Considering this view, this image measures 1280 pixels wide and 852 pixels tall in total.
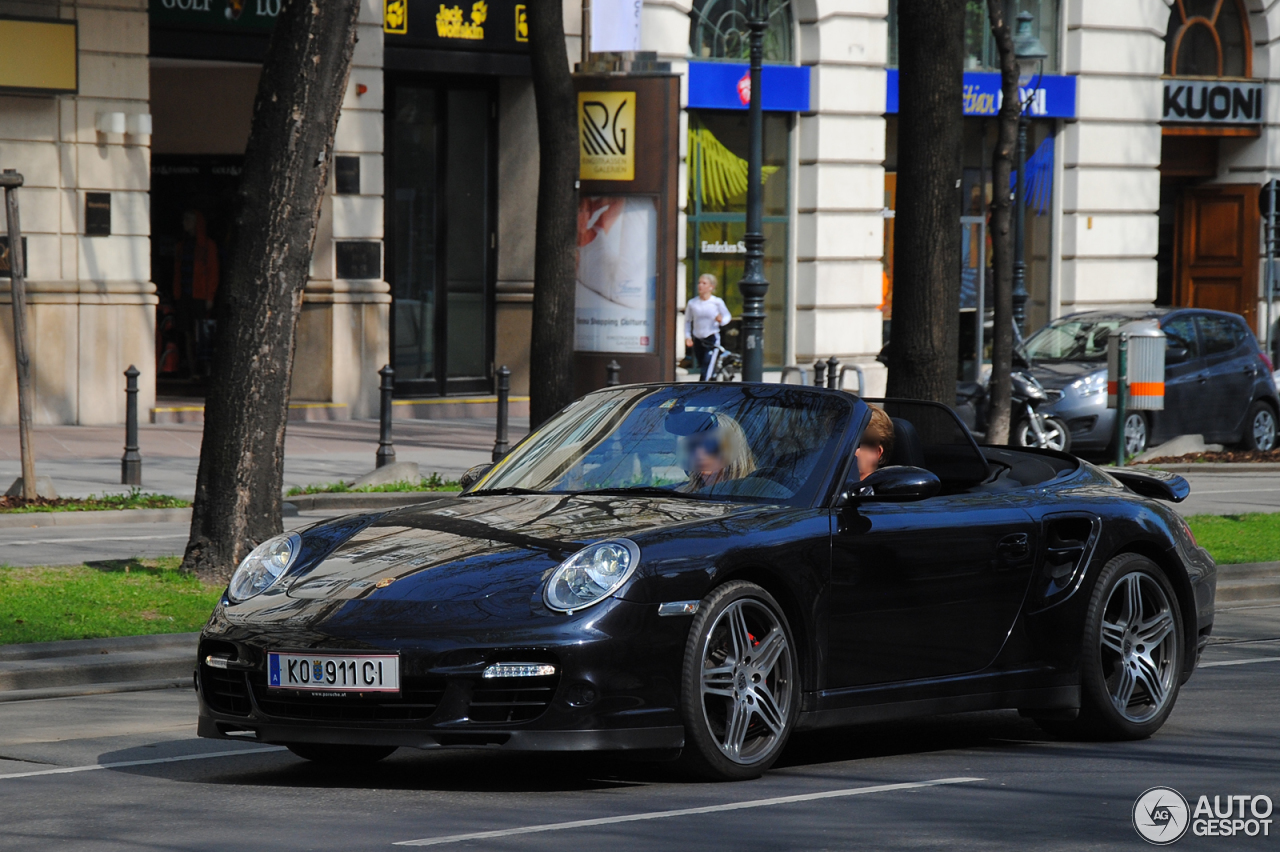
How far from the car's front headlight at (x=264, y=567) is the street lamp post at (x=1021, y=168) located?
17.2 metres

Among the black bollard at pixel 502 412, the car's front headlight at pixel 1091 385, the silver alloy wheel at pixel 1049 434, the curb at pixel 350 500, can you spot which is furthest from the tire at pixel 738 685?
the car's front headlight at pixel 1091 385

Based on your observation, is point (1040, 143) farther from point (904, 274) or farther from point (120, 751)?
point (120, 751)

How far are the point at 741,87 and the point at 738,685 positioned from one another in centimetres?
2266

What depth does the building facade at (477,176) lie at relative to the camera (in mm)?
22469

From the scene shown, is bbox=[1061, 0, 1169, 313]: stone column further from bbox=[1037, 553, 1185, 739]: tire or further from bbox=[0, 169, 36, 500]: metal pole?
bbox=[1037, 553, 1185, 739]: tire

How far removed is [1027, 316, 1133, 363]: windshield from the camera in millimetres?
22438

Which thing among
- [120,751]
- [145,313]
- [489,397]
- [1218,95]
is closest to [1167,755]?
[120,751]

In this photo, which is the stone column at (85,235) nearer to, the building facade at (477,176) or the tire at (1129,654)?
the building facade at (477,176)

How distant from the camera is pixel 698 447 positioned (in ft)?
22.5

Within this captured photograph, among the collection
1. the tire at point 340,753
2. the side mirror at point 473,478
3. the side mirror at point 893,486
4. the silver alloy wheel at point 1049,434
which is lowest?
the tire at point 340,753

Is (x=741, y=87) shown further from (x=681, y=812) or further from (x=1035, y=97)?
(x=681, y=812)

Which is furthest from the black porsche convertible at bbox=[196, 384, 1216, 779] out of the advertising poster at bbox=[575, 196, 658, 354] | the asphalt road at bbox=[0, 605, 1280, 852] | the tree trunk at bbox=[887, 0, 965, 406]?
the advertising poster at bbox=[575, 196, 658, 354]

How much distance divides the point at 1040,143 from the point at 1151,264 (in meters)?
3.02

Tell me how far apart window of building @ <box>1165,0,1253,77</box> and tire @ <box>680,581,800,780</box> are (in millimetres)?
29078
